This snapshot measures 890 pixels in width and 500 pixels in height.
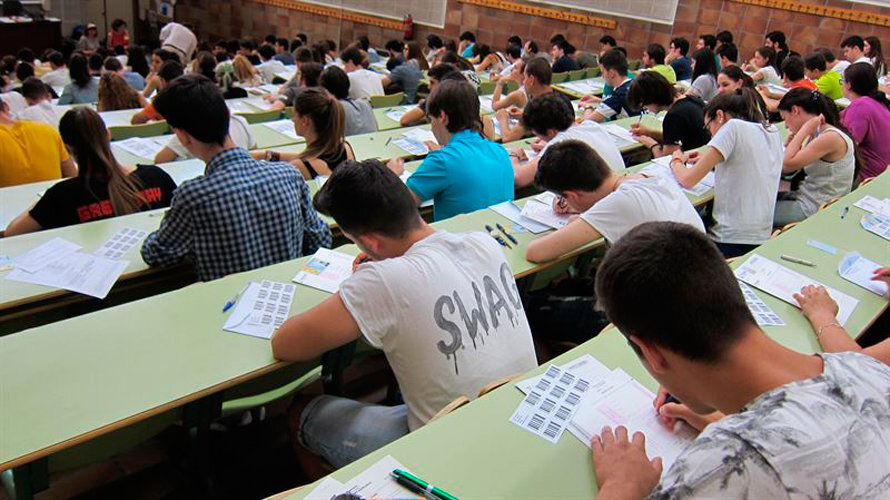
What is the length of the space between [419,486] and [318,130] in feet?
8.37

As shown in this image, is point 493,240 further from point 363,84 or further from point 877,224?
point 363,84

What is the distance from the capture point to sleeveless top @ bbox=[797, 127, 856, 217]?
403cm

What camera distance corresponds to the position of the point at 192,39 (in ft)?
37.9

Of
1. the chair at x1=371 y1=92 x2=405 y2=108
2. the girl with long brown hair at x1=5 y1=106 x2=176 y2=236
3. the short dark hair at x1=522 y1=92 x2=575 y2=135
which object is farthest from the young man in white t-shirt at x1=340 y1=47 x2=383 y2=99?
the girl with long brown hair at x1=5 y1=106 x2=176 y2=236

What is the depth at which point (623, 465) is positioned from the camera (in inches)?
57.7

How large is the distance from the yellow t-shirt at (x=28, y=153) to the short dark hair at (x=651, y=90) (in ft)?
12.9

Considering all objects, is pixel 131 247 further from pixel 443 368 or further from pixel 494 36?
pixel 494 36

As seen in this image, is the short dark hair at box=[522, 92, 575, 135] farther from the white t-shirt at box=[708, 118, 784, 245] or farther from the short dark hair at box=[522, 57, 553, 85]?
the short dark hair at box=[522, 57, 553, 85]

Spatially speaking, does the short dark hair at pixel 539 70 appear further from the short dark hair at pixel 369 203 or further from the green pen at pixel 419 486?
the green pen at pixel 419 486

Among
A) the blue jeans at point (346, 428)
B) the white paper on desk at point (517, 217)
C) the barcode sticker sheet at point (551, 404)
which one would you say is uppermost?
the white paper on desk at point (517, 217)

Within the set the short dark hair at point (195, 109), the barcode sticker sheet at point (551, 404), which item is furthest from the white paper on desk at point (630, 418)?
the short dark hair at point (195, 109)

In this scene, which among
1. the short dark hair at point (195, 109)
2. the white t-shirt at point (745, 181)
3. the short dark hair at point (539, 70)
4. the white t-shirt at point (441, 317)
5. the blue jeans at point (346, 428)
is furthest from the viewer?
the short dark hair at point (539, 70)

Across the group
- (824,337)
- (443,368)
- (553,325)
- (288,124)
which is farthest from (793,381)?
(288,124)

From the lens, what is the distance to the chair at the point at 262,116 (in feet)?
16.7
